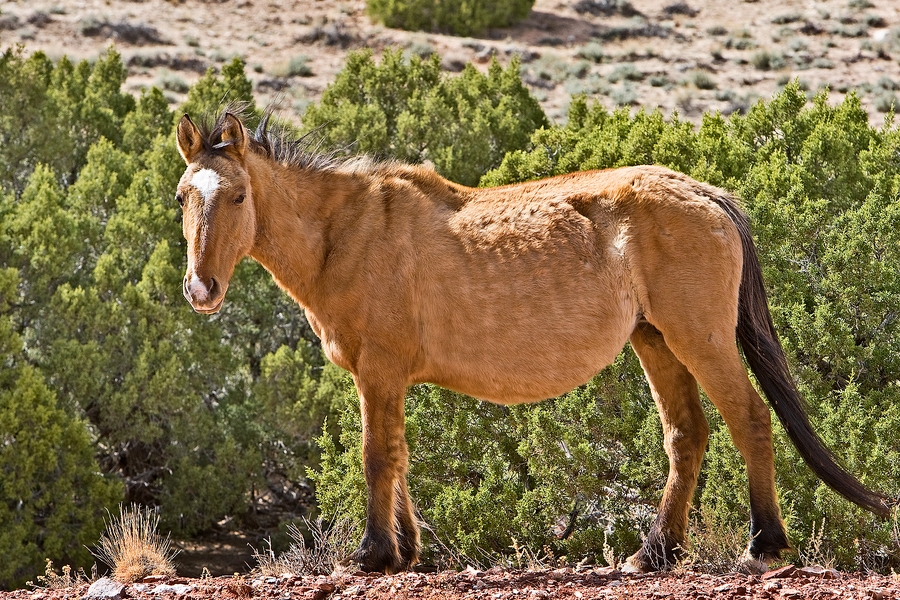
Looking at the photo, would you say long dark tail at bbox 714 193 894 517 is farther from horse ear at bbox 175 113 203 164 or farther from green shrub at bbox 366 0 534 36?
green shrub at bbox 366 0 534 36

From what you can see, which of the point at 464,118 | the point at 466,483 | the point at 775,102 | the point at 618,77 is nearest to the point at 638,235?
the point at 466,483

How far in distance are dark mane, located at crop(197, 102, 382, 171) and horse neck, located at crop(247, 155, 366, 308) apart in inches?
3.4

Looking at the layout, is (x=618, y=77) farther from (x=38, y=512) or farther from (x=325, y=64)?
(x=38, y=512)

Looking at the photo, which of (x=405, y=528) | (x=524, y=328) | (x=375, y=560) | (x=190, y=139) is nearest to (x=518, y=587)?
(x=375, y=560)

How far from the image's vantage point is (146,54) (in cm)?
3684

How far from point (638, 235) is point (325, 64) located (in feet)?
112

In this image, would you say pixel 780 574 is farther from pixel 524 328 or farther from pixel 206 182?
pixel 206 182

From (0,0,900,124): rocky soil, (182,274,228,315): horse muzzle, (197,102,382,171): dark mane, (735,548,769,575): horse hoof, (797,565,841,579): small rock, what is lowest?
(735,548,769,575): horse hoof

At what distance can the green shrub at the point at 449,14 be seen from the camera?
137ft

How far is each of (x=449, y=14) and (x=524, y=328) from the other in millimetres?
38012

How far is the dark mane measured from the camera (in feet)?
18.9

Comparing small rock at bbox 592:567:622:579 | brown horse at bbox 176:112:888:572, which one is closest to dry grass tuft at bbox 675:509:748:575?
brown horse at bbox 176:112:888:572

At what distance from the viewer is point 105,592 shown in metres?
5.09

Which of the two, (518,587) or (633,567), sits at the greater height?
(518,587)
